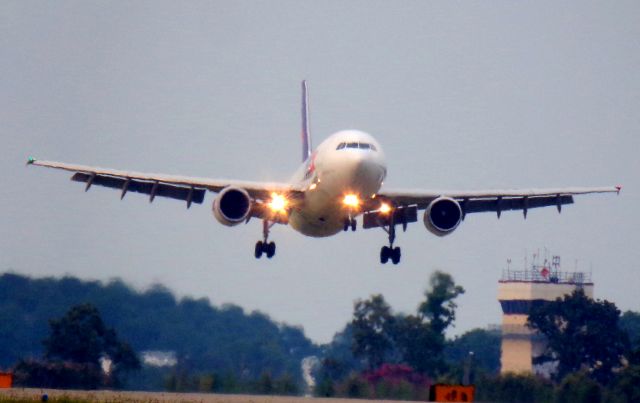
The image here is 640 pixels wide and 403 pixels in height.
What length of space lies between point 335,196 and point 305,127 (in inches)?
1021

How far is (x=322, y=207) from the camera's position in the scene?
63.2 metres

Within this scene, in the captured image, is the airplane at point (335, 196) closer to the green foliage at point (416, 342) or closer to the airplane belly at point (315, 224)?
the airplane belly at point (315, 224)

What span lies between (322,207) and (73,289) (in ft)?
87.0

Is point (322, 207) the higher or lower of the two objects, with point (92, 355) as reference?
higher

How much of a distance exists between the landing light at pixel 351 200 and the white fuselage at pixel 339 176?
0.53ft

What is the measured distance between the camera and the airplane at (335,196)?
61.7 m

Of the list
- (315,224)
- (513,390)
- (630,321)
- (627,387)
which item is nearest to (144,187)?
(315,224)

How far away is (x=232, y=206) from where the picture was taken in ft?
214

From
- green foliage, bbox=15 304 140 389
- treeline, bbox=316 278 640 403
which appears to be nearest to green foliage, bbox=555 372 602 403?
treeline, bbox=316 278 640 403

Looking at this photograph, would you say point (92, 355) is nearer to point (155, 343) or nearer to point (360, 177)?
point (155, 343)

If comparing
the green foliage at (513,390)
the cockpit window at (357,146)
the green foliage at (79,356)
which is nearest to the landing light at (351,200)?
the cockpit window at (357,146)

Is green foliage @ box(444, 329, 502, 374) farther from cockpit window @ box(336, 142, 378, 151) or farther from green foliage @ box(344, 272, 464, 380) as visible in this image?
cockpit window @ box(336, 142, 378, 151)

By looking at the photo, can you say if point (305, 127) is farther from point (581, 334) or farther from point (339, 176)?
point (339, 176)

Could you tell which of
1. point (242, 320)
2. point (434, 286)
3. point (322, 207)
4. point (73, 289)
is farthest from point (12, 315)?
point (322, 207)
